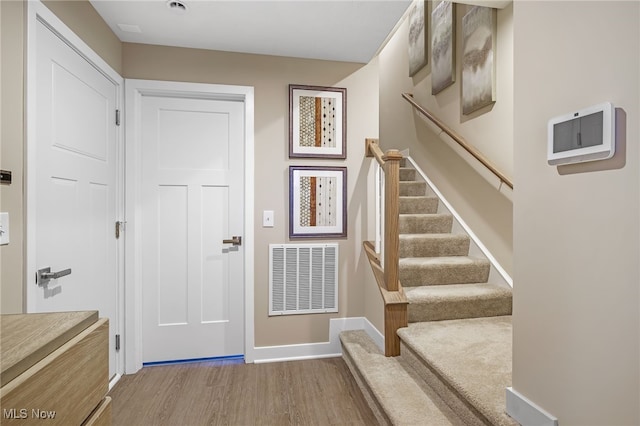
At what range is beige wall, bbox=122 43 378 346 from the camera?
2439mm

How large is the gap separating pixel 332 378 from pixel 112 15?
283cm

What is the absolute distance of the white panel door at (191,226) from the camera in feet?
8.09

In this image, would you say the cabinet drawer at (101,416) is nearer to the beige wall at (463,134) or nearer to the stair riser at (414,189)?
the beige wall at (463,134)

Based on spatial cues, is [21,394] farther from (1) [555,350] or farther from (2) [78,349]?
(1) [555,350]

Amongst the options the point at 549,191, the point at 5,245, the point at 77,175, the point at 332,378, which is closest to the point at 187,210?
the point at 77,175

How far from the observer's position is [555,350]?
1028 millimetres

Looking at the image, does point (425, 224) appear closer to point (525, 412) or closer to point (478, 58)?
point (478, 58)

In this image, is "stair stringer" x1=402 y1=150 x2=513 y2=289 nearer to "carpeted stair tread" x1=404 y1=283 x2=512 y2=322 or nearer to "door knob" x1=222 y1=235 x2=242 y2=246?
"carpeted stair tread" x1=404 y1=283 x2=512 y2=322

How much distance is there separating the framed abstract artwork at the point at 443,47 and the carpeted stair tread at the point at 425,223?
1.35 meters

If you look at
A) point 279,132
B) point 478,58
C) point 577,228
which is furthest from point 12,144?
point 478,58

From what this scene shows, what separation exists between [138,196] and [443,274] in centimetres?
241

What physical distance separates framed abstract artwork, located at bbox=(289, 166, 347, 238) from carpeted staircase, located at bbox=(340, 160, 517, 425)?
0.62 metres

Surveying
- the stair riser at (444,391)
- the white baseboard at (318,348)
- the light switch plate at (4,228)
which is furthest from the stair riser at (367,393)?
the light switch plate at (4,228)

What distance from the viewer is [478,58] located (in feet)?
8.95
